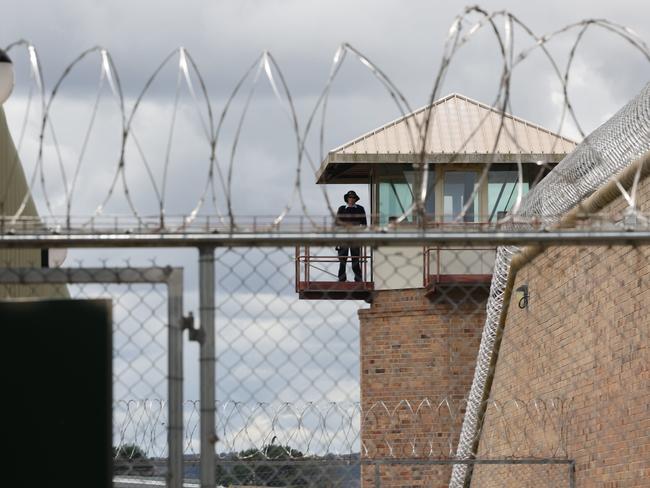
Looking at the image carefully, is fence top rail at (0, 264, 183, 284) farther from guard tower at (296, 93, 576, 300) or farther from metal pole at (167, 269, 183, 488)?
guard tower at (296, 93, 576, 300)

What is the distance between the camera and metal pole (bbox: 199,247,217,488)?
211 inches

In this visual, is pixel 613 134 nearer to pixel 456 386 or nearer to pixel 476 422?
pixel 476 422

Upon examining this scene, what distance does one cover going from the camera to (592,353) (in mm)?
11000

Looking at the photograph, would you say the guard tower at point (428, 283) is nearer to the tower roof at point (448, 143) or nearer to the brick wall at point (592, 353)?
the tower roof at point (448, 143)

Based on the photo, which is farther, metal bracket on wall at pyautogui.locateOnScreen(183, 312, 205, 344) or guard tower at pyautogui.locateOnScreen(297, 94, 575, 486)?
guard tower at pyautogui.locateOnScreen(297, 94, 575, 486)

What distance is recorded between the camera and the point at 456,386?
71.7 ft

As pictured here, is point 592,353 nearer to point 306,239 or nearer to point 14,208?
point 14,208

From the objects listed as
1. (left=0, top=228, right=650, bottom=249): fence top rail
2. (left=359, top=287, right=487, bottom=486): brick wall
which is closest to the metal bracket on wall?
(left=0, top=228, right=650, bottom=249): fence top rail

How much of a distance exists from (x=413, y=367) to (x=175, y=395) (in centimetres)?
1700

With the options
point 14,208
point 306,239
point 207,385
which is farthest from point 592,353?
point 207,385

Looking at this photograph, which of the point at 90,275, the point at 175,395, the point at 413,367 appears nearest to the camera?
the point at 175,395

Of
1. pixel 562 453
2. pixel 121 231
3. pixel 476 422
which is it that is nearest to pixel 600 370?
pixel 562 453

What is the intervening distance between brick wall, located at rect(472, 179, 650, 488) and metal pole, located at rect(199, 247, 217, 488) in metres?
4.88

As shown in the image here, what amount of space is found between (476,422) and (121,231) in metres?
9.51
